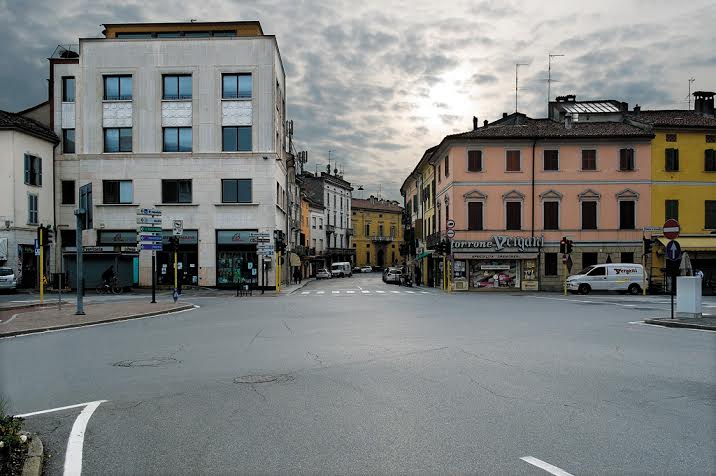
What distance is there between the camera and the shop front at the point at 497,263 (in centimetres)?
4397

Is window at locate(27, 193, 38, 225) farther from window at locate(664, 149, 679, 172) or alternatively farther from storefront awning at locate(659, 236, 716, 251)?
window at locate(664, 149, 679, 172)

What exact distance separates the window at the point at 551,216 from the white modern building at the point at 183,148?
18.6 m

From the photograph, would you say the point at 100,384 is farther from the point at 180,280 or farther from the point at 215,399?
the point at 180,280

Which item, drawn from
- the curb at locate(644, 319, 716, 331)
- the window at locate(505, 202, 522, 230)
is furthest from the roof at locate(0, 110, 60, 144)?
the curb at locate(644, 319, 716, 331)

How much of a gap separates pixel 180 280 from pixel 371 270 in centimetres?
7920

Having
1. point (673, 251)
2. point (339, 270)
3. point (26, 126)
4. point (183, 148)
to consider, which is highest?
point (26, 126)

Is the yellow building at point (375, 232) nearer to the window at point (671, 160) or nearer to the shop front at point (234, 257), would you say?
the shop front at point (234, 257)

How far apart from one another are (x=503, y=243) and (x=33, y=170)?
31.1 metres

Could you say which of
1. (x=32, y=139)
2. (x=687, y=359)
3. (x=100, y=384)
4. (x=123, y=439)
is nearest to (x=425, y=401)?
(x=123, y=439)

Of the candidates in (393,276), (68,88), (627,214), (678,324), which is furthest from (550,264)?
(68,88)

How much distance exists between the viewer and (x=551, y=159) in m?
44.6

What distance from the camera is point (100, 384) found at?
9148mm

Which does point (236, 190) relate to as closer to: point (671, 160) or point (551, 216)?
point (551, 216)

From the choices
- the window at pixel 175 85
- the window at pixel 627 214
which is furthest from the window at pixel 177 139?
the window at pixel 627 214
